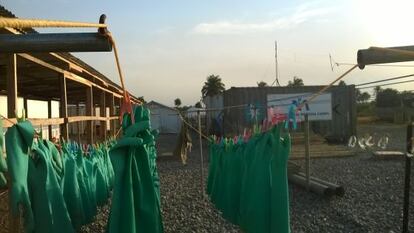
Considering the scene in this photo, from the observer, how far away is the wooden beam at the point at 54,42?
164 cm

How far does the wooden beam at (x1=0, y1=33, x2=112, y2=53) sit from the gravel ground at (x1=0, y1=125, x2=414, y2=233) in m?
5.19

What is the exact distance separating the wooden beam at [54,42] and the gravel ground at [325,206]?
5190 mm

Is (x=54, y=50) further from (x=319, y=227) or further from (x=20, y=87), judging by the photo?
(x=20, y=87)

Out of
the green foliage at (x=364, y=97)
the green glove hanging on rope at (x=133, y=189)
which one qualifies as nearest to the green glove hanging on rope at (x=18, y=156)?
A: the green glove hanging on rope at (x=133, y=189)

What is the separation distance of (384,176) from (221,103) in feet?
44.7

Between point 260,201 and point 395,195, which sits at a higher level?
point 260,201

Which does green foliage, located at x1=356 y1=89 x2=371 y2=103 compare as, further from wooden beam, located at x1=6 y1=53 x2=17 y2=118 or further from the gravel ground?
wooden beam, located at x1=6 y1=53 x2=17 y2=118

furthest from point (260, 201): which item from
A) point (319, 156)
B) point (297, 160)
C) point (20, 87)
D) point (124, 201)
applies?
point (319, 156)

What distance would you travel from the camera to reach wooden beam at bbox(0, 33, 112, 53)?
5.37 feet

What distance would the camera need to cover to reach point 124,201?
231 centimetres

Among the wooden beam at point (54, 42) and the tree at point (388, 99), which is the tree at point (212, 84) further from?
the wooden beam at point (54, 42)

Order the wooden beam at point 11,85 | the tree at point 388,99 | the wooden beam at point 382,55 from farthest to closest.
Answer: the tree at point 388,99 < the wooden beam at point 11,85 < the wooden beam at point 382,55

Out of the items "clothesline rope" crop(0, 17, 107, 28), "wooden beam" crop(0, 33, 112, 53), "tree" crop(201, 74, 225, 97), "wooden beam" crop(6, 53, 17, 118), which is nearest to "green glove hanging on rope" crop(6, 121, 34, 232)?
"wooden beam" crop(0, 33, 112, 53)

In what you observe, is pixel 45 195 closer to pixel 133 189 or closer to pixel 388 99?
pixel 133 189
